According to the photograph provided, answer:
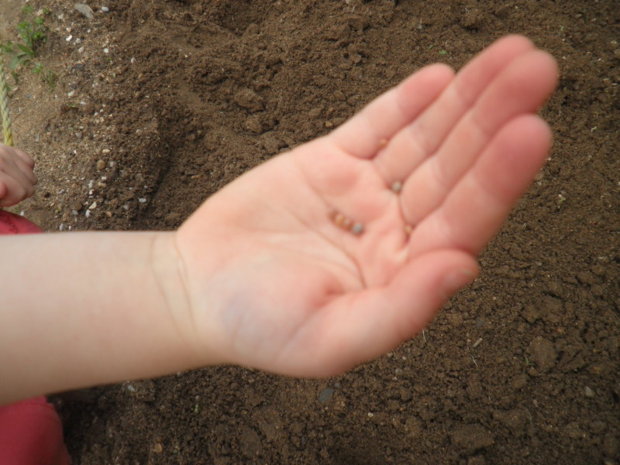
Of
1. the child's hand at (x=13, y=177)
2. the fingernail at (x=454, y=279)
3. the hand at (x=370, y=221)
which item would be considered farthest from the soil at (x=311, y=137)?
the fingernail at (x=454, y=279)

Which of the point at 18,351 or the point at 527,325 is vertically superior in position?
the point at 18,351

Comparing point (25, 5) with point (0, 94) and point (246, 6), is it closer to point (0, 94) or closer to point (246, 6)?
point (0, 94)

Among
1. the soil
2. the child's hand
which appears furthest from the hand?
the child's hand

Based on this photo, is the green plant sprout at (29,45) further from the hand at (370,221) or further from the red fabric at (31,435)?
the hand at (370,221)

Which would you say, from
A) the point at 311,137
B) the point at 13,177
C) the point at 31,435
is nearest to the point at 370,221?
the point at 311,137

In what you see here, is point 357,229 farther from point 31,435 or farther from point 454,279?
point 31,435

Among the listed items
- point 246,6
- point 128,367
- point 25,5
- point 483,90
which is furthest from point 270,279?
point 25,5

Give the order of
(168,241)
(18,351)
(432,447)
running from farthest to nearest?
(432,447) → (168,241) → (18,351)

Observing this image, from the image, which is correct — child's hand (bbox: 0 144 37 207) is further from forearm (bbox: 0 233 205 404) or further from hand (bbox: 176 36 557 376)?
hand (bbox: 176 36 557 376)
